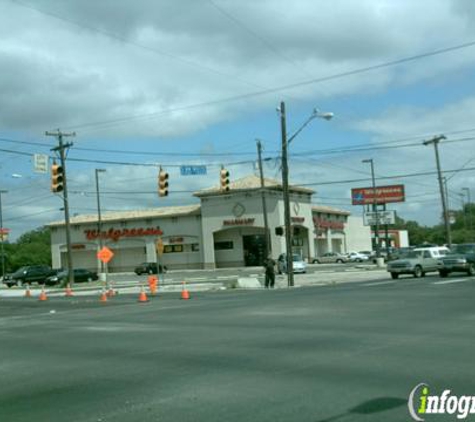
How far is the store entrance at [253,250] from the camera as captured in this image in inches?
3231

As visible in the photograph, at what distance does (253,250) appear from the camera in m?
83.0

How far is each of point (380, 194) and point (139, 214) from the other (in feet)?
106

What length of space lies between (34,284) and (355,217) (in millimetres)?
59917

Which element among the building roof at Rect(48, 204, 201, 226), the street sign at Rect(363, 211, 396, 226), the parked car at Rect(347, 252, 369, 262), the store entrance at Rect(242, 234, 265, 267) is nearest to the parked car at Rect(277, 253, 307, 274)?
the street sign at Rect(363, 211, 396, 226)

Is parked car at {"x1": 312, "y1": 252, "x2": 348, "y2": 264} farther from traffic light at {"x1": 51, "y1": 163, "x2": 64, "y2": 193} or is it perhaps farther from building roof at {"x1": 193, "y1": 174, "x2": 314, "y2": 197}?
traffic light at {"x1": 51, "y1": 163, "x2": 64, "y2": 193}

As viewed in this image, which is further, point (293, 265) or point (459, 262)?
point (293, 265)

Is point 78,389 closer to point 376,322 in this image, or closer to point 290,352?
point 290,352

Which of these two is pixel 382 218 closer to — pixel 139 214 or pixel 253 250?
pixel 253 250

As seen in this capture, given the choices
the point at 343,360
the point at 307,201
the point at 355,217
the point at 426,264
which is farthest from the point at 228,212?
the point at 343,360

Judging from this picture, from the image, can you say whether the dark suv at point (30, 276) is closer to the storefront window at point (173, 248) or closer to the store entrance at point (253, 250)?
the storefront window at point (173, 248)

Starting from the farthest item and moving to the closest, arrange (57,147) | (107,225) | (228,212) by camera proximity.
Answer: (107,225) → (228,212) → (57,147)

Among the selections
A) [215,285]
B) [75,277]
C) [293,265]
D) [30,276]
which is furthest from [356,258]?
[215,285]

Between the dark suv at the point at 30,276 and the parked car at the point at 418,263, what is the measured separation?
34.5 m

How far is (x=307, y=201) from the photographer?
8675cm
